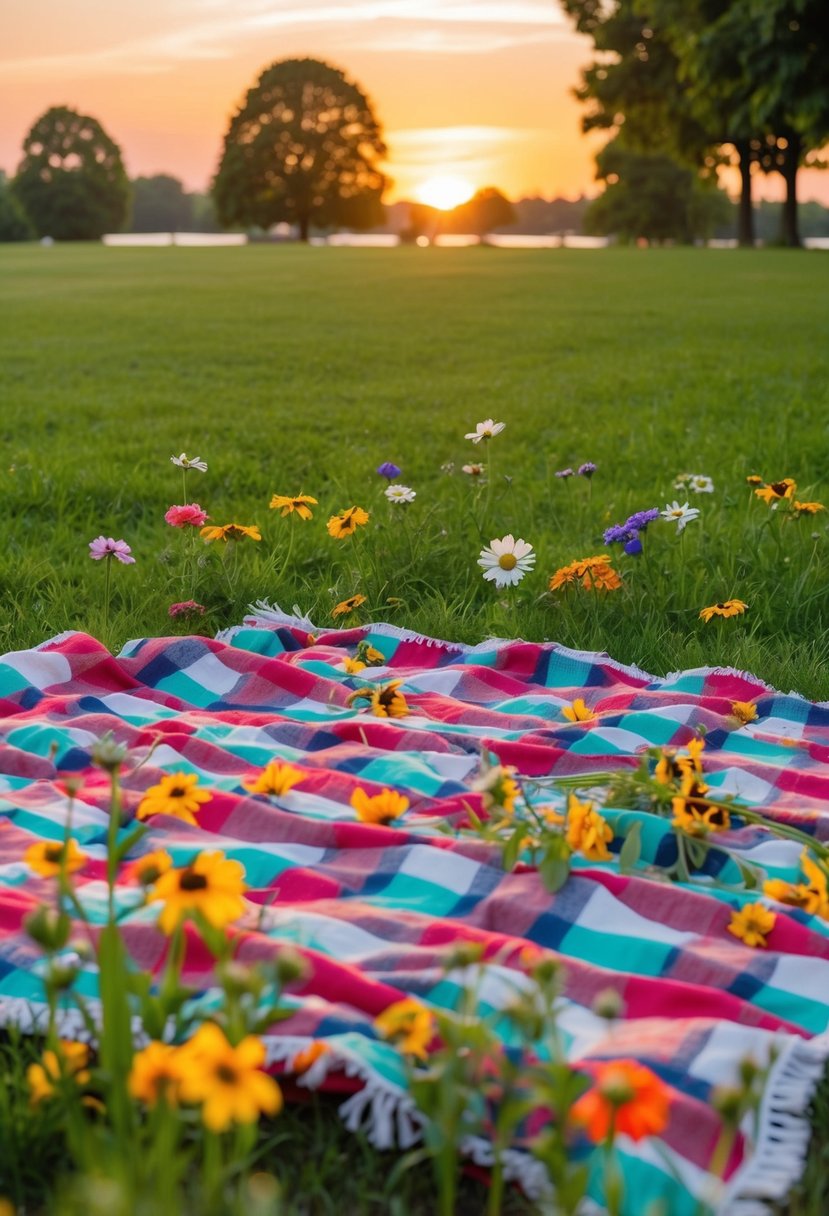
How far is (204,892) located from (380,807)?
31.4 inches

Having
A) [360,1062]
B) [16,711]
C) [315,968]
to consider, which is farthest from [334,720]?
[360,1062]

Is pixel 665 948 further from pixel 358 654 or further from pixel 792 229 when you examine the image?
pixel 792 229

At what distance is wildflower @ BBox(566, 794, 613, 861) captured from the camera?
190 cm

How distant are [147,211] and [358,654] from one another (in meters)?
95.0

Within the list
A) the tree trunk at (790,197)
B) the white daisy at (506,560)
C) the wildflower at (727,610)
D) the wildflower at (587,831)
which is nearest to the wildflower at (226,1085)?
the wildflower at (587,831)

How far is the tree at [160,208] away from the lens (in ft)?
297

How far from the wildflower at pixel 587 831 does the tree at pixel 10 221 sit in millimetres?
61020

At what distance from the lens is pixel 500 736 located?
2.59 m

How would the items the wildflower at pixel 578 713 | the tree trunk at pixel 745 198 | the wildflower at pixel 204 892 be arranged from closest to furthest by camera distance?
the wildflower at pixel 204 892, the wildflower at pixel 578 713, the tree trunk at pixel 745 198

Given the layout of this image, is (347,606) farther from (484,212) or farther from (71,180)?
(484,212)

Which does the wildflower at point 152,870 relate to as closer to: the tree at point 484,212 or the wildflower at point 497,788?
the wildflower at point 497,788

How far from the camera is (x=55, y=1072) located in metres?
1.39

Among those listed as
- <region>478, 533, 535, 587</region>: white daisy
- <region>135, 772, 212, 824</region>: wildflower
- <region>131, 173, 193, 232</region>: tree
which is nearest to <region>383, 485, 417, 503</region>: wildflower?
<region>478, 533, 535, 587</region>: white daisy

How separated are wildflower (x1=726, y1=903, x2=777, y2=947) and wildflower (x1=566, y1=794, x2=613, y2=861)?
239 mm
